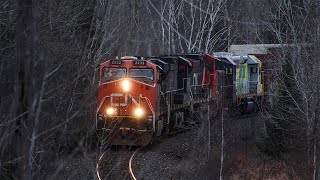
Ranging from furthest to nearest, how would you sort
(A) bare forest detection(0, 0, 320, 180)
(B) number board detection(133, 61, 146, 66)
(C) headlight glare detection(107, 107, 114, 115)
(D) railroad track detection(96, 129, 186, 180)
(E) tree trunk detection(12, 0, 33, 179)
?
1. (B) number board detection(133, 61, 146, 66)
2. (C) headlight glare detection(107, 107, 114, 115)
3. (D) railroad track detection(96, 129, 186, 180)
4. (A) bare forest detection(0, 0, 320, 180)
5. (E) tree trunk detection(12, 0, 33, 179)

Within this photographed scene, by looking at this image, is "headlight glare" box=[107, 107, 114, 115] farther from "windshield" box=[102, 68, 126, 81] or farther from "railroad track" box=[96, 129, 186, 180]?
"railroad track" box=[96, 129, 186, 180]

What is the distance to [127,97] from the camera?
55.4ft

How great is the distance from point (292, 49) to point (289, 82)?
3.54ft

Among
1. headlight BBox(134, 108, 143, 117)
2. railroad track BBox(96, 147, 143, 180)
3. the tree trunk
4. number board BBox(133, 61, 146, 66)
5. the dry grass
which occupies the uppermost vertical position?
number board BBox(133, 61, 146, 66)

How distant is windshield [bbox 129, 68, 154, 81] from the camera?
16938 mm

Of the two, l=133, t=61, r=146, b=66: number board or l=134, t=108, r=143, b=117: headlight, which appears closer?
l=134, t=108, r=143, b=117: headlight

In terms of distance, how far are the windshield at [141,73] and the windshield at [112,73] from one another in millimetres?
258

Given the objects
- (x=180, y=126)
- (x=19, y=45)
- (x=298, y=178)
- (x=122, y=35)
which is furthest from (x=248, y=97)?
(x=19, y=45)

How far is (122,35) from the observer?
88.4ft

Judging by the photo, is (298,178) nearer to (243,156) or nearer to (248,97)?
(243,156)

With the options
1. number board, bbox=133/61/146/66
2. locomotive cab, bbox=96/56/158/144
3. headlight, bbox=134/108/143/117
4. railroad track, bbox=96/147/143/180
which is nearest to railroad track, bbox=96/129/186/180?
railroad track, bbox=96/147/143/180

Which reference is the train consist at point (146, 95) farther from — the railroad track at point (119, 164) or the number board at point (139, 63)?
the railroad track at point (119, 164)

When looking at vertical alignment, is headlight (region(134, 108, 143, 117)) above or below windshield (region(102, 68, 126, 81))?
below

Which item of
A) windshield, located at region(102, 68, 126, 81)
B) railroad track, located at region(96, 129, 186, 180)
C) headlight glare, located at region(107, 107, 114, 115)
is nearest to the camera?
railroad track, located at region(96, 129, 186, 180)
